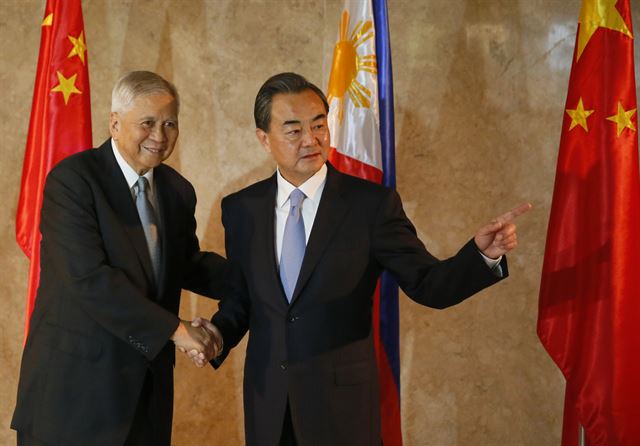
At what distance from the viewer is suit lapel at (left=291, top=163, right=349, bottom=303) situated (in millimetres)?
2285

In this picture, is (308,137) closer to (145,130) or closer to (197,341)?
(145,130)

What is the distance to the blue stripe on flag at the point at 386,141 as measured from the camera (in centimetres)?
333

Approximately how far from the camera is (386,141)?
3.36m

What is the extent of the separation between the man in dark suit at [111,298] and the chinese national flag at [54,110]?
0.72 m

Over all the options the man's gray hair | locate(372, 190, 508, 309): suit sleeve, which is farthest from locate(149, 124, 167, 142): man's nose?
locate(372, 190, 508, 309): suit sleeve

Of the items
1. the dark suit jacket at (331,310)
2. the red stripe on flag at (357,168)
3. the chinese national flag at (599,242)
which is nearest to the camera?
the dark suit jacket at (331,310)

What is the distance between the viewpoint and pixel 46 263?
8.16 feet

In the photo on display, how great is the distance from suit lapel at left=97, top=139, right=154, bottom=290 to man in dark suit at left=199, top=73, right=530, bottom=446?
30 cm

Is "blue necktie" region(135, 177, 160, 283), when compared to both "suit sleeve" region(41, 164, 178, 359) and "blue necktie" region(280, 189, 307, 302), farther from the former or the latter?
"blue necktie" region(280, 189, 307, 302)

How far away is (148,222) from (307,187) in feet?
1.90

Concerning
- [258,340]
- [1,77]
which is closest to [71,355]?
[258,340]

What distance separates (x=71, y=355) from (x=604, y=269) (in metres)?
2.06

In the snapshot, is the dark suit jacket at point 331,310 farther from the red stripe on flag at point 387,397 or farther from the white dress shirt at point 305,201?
the red stripe on flag at point 387,397

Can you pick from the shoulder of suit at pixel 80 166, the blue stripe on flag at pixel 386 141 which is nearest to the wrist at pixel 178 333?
the shoulder of suit at pixel 80 166
